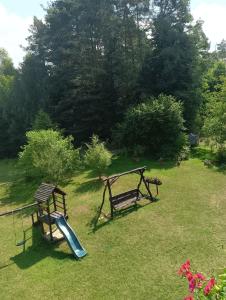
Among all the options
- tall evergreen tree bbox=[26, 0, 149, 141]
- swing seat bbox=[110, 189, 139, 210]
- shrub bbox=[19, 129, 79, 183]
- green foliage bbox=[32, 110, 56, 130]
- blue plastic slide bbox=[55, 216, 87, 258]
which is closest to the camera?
blue plastic slide bbox=[55, 216, 87, 258]

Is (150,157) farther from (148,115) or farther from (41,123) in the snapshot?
(41,123)

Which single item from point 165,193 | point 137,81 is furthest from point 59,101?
point 165,193

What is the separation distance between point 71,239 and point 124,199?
432 centimetres

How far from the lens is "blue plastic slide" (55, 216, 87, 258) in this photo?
11.8 meters

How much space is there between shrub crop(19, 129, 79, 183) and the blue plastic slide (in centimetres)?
680

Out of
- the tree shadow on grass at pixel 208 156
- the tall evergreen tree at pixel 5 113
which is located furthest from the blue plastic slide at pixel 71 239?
the tall evergreen tree at pixel 5 113

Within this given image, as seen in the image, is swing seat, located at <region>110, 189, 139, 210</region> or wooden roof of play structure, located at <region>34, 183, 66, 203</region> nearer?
wooden roof of play structure, located at <region>34, 183, 66, 203</region>

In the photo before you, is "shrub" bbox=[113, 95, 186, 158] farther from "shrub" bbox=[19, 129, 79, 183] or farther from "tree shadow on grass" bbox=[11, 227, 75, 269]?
"tree shadow on grass" bbox=[11, 227, 75, 269]

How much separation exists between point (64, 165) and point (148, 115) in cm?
904

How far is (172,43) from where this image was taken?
31094mm

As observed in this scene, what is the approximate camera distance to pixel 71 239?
484 inches

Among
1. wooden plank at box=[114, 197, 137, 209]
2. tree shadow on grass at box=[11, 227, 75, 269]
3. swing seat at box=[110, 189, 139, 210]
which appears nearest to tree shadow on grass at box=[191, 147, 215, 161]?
swing seat at box=[110, 189, 139, 210]

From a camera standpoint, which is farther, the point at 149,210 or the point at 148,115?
the point at 148,115

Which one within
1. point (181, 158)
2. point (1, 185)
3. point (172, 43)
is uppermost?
point (172, 43)
